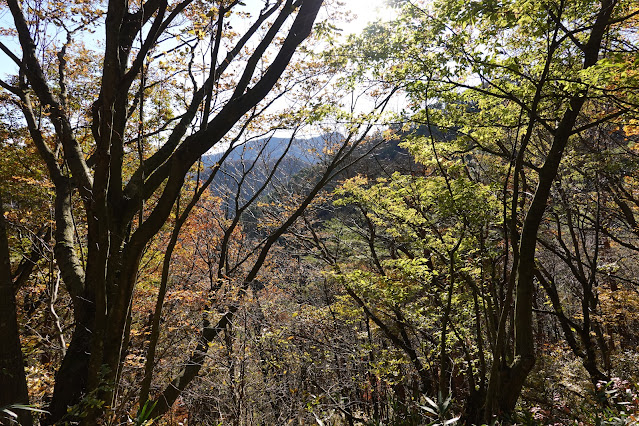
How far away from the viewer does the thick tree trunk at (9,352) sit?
2037 millimetres

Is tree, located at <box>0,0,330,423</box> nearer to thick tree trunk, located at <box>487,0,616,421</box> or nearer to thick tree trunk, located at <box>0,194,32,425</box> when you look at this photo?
thick tree trunk, located at <box>0,194,32,425</box>

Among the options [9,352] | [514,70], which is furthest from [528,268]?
[9,352]

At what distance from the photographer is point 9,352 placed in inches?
83.0

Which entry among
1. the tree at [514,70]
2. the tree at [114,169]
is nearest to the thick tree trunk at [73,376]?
the tree at [114,169]

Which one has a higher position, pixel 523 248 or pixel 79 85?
pixel 79 85

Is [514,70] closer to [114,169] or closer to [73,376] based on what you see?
[114,169]

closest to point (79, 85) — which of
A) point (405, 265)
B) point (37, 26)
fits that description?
point (37, 26)

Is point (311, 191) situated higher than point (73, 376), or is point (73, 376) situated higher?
point (311, 191)

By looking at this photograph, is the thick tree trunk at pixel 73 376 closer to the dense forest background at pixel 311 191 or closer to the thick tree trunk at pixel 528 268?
the dense forest background at pixel 311 191

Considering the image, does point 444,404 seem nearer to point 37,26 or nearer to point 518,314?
point 518,314

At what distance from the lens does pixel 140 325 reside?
9.95m

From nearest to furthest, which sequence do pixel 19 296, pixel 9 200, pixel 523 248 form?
pixel 523 248 → pixel 9 200 → pixel 19 296

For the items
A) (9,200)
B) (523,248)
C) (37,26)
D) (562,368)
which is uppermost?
(37,26)

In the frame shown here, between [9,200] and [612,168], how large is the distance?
12186 mm
